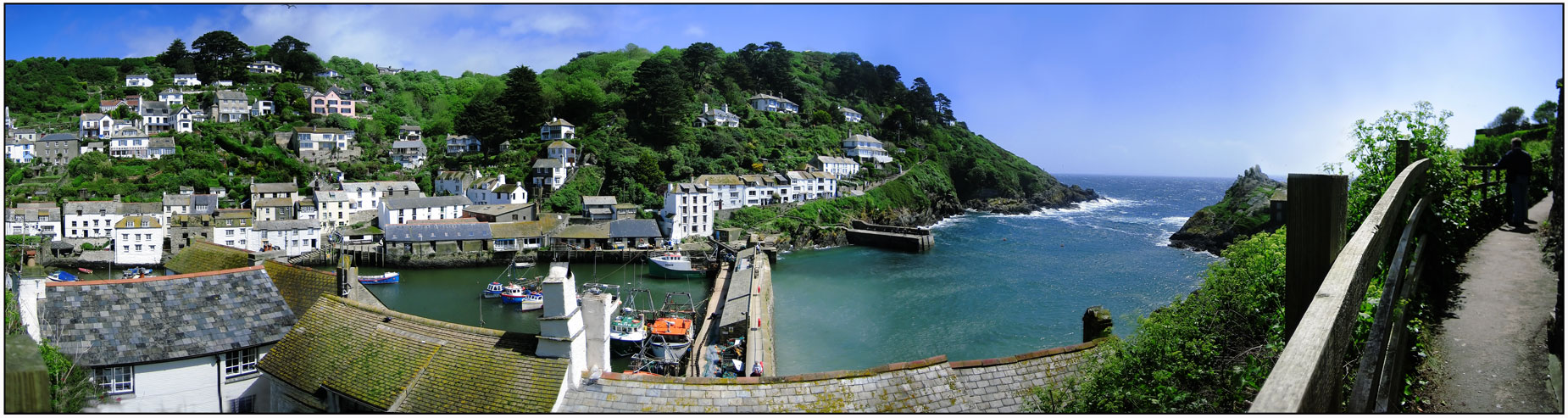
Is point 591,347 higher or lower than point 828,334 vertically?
higher

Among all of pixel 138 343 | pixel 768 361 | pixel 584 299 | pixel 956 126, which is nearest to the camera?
pixel 584 299

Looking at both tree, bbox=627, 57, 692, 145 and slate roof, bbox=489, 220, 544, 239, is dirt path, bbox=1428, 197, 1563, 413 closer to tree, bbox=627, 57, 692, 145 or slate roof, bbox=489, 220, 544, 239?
slate roof, bbox=489, 220, 544, 239

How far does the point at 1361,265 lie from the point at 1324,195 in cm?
21

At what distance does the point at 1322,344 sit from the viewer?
129cm

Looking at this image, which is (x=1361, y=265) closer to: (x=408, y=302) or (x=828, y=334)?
(x=828, y=334)

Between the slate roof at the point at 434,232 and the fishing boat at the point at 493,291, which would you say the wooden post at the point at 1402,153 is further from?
the slate roof at the point at 434,232

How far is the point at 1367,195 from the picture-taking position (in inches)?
209

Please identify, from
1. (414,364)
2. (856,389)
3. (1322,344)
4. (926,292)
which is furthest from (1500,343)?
(926,292)

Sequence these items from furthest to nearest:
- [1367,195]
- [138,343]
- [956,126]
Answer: [956,126]
[138,343]
[1367,195]

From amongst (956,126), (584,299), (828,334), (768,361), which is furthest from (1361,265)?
(956,126)

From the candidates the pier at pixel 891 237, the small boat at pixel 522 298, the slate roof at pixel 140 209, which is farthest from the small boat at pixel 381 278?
the pier at pixel 891 237

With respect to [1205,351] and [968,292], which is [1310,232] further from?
[968,292]

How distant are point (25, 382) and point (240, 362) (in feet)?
32.6

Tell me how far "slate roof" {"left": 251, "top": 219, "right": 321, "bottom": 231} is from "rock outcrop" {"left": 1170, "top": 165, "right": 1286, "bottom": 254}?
164ft
